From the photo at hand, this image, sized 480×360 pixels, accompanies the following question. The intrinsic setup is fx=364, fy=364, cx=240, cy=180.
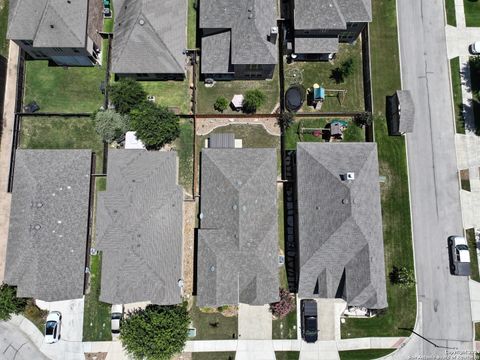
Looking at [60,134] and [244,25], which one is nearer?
[244,25]

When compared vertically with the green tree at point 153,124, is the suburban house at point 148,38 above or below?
above

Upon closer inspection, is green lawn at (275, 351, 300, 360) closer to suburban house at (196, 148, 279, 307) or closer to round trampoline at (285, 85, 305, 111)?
suburban house at (196, 148, 279, 307)

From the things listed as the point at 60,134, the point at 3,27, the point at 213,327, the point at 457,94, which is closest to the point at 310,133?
the point at 457,94

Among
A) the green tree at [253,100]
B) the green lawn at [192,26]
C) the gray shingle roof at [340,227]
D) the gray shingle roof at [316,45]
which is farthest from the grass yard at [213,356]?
the green lawn at [192,26]

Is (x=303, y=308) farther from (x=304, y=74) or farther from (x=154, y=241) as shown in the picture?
(x=304, y=74)

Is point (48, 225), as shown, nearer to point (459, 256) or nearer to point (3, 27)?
point (3, 27)

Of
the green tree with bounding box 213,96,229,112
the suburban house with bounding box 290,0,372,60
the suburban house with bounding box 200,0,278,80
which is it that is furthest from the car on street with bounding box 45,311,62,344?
the suburban house with bounding box 290,0,372,60

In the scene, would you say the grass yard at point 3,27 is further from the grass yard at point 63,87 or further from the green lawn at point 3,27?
the grass yard at point 63,87
